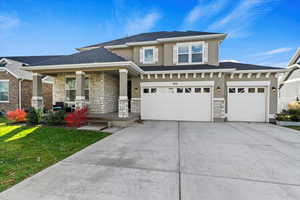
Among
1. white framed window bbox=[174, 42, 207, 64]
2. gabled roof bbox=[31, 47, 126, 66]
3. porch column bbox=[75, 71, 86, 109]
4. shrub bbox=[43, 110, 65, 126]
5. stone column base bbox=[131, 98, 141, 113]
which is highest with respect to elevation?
white framed window bbox=[174, 42, 207, 64]

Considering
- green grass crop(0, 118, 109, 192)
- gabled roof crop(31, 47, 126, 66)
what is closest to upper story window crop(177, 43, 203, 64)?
gabled roof crop(31, 47, 126, 66)

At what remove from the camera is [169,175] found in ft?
8.38

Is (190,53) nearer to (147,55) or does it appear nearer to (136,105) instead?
(147,55)

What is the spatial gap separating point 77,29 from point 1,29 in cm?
655

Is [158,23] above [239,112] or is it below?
above

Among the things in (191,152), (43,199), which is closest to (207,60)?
(191,152)

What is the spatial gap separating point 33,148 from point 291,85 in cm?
2048

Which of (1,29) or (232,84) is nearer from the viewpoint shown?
(232,84)

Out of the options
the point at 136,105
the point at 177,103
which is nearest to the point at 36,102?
the point at 136,105

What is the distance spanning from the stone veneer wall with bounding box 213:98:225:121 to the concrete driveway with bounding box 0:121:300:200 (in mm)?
4292

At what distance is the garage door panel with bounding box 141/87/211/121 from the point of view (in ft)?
28.4

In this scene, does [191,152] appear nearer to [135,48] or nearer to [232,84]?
[232,84]

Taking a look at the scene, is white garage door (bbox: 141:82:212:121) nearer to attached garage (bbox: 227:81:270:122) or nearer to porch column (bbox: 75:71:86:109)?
attached garage (bbox: 227:81:270:122)

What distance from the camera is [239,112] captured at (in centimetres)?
870
